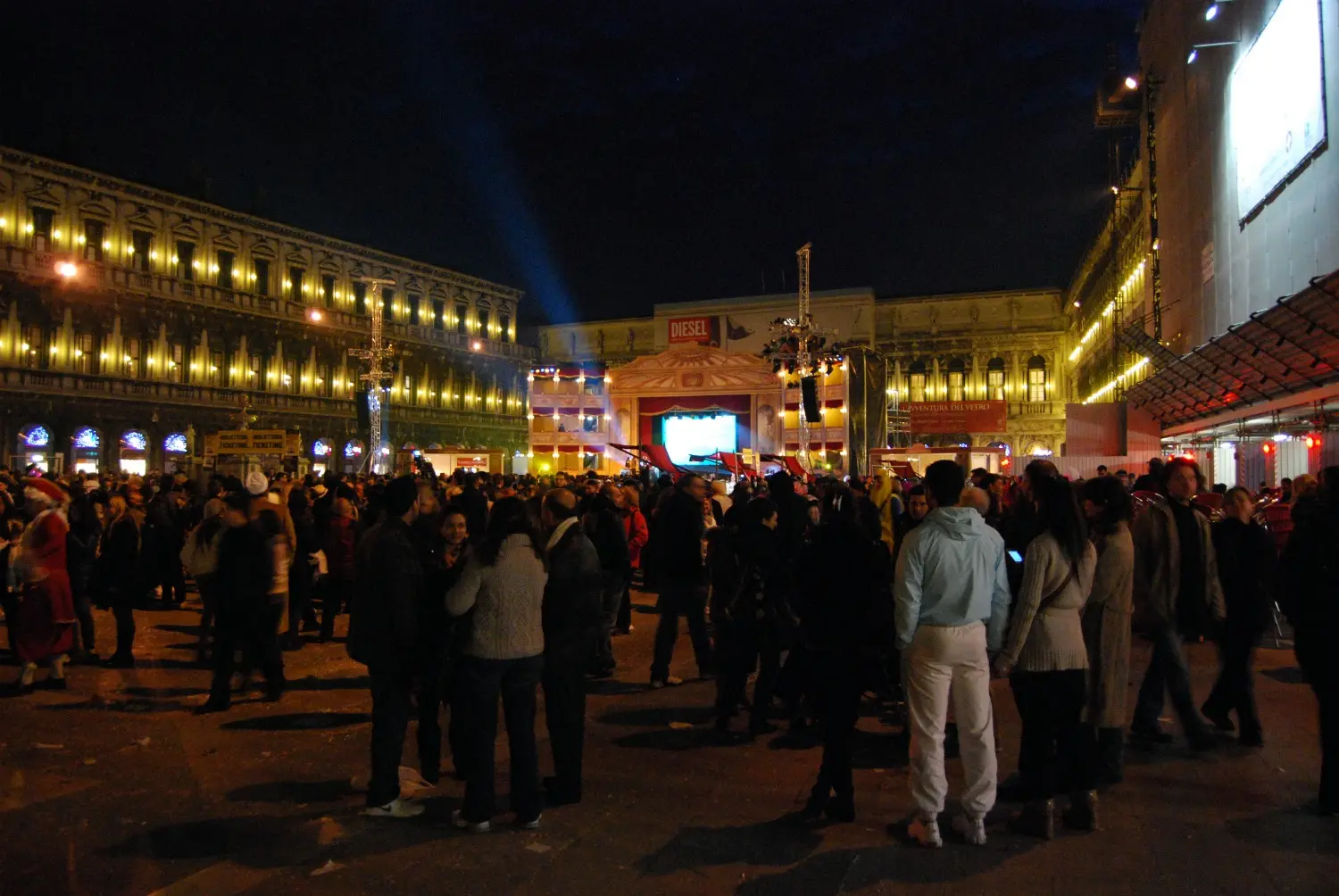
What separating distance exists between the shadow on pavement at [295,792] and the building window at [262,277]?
143ft

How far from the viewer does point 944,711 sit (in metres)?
4.38

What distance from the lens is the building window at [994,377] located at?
210ft

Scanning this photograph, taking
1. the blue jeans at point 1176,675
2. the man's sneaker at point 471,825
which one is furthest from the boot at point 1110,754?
the man's sneaker at point 471,825

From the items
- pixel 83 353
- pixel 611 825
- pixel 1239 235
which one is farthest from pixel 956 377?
pixel 611 825

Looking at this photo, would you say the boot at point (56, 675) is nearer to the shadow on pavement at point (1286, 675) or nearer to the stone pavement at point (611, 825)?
the stone pavement at point (611, 825)

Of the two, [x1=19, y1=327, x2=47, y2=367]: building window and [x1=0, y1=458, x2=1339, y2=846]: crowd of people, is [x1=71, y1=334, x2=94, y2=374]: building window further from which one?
[x1=0, y1=458, x2=1339, y2=846]: crowd of people

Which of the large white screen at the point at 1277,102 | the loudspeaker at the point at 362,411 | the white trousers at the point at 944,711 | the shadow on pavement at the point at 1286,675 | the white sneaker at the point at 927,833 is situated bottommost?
the white sneaker at the point at 927,833

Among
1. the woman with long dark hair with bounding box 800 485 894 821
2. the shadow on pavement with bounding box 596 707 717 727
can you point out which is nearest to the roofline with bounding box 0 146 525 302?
the shadow on pavement with bounding box 596 707 717 727

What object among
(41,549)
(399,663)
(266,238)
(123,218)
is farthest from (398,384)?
(399,663)

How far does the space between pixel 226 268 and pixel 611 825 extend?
44.6 m

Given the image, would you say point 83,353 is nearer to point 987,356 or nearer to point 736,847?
point 736,847

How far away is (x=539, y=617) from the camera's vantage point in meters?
4.72

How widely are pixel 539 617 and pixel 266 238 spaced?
149ft

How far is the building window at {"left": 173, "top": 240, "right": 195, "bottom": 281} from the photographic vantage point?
41.1 m
